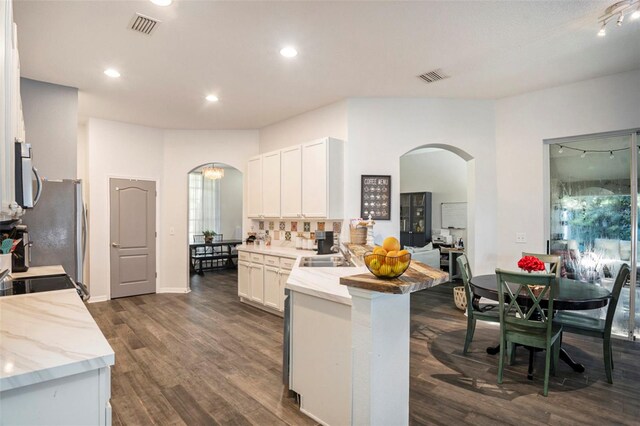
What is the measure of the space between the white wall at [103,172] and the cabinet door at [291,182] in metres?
2.77

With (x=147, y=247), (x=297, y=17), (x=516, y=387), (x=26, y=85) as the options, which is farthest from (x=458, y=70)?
(x=147, y=247)

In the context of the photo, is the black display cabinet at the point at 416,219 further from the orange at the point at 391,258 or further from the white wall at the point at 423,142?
the orange at the point at 391,258

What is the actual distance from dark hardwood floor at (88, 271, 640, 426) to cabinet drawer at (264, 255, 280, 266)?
74cm

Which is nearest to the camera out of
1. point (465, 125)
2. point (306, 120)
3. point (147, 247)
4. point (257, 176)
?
point (465, 125)

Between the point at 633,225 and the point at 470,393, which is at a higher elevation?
the point at 633,225

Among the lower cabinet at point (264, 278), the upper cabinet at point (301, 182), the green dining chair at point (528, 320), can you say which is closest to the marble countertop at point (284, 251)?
the lower cabinet at point (264, 278)

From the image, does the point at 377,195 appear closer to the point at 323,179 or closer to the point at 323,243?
the point at 323,179

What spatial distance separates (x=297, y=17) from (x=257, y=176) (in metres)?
3.14

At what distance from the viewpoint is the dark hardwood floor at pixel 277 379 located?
8.00ft

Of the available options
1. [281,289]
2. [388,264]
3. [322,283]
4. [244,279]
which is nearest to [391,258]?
[388,264]

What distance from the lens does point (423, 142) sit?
4719 millimetres

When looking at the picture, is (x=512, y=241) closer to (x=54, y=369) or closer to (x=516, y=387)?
(x=516, y=387)

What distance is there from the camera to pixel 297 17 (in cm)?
278

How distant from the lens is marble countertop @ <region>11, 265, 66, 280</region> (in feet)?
9.84
